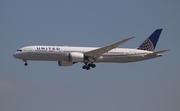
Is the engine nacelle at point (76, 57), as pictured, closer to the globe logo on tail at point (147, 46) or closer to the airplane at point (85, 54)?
the airplane at point (85, 54)

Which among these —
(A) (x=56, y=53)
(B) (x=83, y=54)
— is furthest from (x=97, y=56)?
(A) (x=56, y=53)

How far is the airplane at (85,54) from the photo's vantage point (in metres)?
71.4

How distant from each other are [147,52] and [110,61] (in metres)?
7.65

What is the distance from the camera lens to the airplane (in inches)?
2810

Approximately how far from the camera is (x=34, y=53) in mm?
71125

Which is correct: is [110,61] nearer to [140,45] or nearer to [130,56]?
[130,56]

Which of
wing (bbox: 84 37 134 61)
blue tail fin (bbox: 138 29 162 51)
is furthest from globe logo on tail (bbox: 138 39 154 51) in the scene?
wing (bbox: 84 37 134 61)

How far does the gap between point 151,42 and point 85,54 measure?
15.6 m

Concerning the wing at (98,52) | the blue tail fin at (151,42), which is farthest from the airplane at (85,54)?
the blue tail fin at (151,42)

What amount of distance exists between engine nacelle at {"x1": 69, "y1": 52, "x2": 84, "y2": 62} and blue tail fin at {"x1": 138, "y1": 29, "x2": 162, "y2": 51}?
44.1ft

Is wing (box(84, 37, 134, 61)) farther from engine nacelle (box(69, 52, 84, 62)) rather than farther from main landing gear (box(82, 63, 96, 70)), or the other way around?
main landing gear (box(82, 63, 96, 70))

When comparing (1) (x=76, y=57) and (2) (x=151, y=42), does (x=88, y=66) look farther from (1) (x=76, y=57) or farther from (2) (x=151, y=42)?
(2) (x=151, y=42)

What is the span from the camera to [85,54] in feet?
243

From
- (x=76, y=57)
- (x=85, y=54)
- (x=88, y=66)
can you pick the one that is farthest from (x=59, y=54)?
(x=88, y=66)
